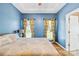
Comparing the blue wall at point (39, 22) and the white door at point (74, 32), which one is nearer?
the white door at point (74, 32)

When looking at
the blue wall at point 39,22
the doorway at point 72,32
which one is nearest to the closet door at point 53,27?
the blue wall at point 39,22

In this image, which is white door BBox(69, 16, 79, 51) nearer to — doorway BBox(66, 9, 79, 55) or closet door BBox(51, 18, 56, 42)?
doorway BBox(66, 9, 79, 55)

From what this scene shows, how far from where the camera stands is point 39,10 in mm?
5012

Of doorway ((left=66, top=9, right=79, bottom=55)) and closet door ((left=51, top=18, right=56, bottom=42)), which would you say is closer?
doorway ((left=66, top=9, right=79, bottom=55))

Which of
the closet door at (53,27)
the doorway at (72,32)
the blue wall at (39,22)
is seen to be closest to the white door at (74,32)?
the doorway at (72,32)

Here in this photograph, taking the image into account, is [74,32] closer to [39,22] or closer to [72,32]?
[72,32]

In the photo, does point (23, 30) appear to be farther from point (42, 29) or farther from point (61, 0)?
point (61, 0)

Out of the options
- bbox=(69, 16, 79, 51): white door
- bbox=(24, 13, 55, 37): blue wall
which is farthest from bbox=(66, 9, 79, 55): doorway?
bbox=(24, 13, 55, 37): blue wall

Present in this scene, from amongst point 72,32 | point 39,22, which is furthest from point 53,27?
point 72,32

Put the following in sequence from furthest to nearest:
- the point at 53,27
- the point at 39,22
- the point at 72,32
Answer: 1. the point at 53,27
2. the point at 39,22
3. the point at 72,32

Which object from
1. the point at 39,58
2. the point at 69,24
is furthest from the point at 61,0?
the point at 69,24

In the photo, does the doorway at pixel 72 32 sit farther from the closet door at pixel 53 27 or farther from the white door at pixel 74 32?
the closet door at pixel 53 27

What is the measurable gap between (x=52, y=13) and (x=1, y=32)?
2.67m

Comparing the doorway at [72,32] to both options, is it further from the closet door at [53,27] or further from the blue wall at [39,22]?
the blue wall at [39,22]
